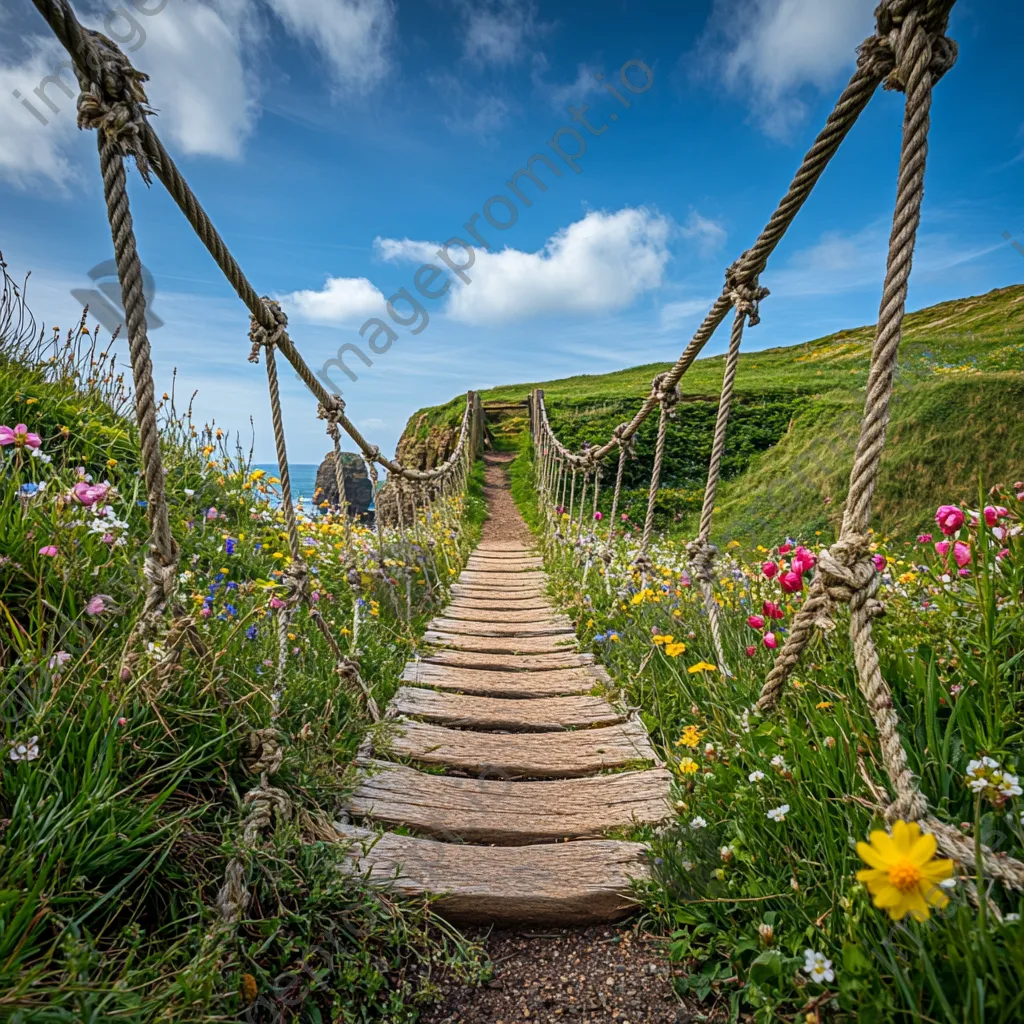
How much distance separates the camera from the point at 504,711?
2.64 metres

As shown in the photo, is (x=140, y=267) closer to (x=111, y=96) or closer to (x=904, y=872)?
(x=111, y=96)

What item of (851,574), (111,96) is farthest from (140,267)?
(851,574)

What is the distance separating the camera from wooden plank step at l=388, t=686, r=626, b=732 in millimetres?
2479

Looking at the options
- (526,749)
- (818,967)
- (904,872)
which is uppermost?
(904,872)

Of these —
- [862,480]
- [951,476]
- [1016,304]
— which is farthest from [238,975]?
[1016,304]

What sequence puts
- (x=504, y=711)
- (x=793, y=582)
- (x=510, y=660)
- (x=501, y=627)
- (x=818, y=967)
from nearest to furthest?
1. (x=818, y=967)
2. (x=793, y=582)
3. (x=504, y=711)
4. (x=510, y=660)
5. (x=501, y=627)

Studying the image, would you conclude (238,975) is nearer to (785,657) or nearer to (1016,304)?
(785,657)

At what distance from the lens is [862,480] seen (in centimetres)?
99

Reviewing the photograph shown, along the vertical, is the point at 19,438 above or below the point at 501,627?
Result: above

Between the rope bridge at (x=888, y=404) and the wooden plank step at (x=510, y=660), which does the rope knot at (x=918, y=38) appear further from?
the wooden plank step at (x=510, y=660)

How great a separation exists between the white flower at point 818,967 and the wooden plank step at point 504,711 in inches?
60.5

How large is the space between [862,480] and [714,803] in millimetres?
855

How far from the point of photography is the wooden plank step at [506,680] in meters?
2.88

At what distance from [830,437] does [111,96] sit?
31.3 ft
